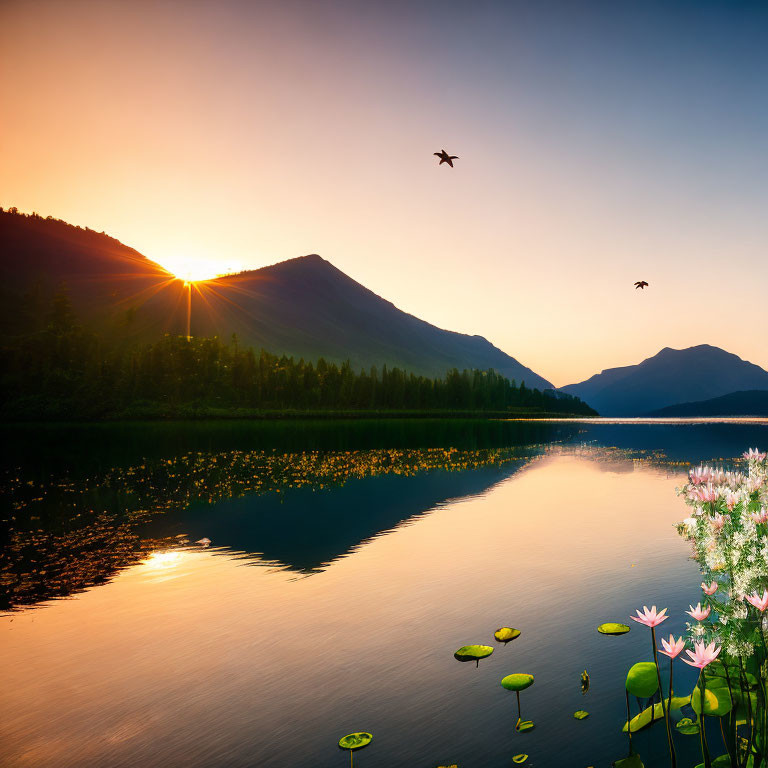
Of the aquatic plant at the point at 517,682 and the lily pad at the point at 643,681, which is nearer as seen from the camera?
the lily pad at the point at 643,681

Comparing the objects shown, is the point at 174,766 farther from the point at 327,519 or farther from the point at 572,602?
the point at 327,519

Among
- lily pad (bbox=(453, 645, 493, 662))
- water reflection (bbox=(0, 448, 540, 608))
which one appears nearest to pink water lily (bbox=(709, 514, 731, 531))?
lily pad (bbox=(453, 645, 493, 662))

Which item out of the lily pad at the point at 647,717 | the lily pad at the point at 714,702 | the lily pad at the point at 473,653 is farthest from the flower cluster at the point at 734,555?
the lily pad at the point at 473,653

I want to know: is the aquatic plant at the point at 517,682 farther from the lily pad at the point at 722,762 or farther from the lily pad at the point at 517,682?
the lily pad at the point at 722,762

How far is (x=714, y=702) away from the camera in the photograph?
7.99 metres

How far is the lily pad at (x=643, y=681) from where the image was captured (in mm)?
9023

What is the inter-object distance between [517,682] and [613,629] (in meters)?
4.21

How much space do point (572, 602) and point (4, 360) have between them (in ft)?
792

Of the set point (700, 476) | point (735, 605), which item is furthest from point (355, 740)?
point (700, 476)

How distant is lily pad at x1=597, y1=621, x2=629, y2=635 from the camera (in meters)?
12.6

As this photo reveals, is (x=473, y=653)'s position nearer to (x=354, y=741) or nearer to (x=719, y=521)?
(x=354, y=741)

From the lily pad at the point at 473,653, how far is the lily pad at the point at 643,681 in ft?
10.1

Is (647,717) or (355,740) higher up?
(647,717)

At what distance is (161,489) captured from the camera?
34812 millimetres
